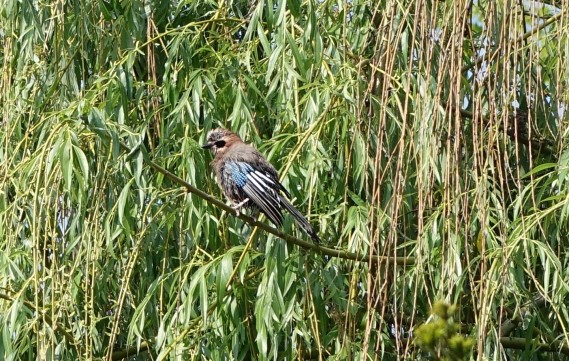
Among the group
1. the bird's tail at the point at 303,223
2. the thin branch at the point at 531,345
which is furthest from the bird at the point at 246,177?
the thin branch at the point at 531,345

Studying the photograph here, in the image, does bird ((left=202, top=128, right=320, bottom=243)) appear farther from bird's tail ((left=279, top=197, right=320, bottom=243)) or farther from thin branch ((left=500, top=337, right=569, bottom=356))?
thin branch ((left=500, top=337, right=569, bottom=356))

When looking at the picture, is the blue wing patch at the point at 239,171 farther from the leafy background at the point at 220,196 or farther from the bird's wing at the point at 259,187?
the leafy background at the point at 220,196

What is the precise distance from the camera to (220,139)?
441 centimetres

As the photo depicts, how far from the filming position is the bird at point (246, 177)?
161 inches

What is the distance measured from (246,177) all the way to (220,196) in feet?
0.54

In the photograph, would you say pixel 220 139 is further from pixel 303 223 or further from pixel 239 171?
pixel 303 223

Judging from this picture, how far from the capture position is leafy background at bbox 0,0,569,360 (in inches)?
142

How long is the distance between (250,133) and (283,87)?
0.24 m

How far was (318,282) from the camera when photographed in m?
3.91

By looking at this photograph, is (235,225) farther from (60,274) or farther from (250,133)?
(60,274)

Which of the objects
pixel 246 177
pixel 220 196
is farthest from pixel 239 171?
pixel 220 196

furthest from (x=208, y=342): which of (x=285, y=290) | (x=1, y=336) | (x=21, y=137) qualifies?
(x=21, y=137)

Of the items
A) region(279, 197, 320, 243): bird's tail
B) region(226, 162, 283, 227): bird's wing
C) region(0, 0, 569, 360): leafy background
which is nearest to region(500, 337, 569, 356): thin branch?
region(0, 0, 569, 360): leafy background

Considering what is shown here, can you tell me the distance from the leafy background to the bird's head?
0.03 m
